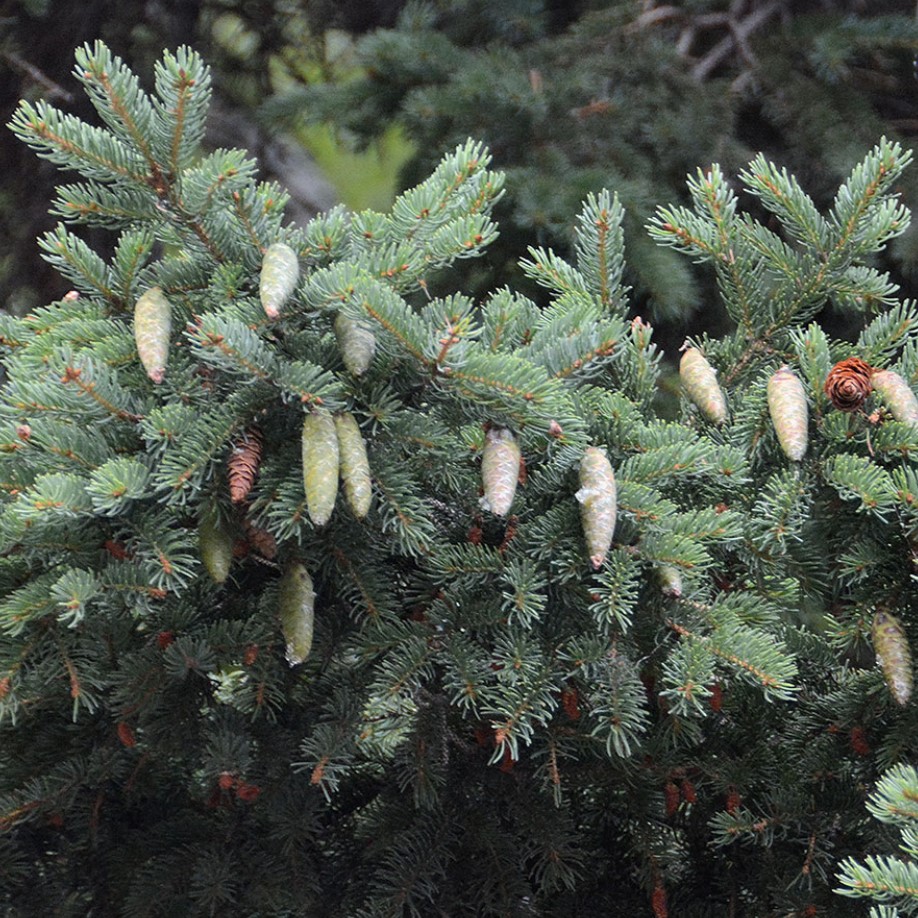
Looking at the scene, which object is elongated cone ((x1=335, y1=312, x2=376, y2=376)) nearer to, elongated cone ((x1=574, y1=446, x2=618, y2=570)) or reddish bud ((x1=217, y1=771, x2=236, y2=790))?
elongated cone ((x1=574, y1=446, x2=618, y2=570))

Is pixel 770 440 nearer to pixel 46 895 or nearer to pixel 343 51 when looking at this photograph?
pixel 46 895

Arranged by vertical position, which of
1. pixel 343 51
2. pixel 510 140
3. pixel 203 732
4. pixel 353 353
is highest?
pixel 343 51

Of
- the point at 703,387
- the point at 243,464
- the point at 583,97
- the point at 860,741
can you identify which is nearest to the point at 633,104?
the point at 583,97

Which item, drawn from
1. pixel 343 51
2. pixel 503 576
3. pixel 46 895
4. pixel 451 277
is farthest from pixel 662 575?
pixel 343 51

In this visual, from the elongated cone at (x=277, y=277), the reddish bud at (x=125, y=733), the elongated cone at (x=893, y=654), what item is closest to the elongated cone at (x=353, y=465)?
the elongated cone at (x=277, y=277)

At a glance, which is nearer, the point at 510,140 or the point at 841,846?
the point at 841,846

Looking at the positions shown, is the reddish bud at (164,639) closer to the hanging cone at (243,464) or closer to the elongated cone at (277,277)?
the hanging cone at (243,464)

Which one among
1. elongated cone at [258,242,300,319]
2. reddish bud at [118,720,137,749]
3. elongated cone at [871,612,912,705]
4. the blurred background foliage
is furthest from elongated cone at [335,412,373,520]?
the blurred background foliage

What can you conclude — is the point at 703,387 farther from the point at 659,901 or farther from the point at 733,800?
the point at 659,901

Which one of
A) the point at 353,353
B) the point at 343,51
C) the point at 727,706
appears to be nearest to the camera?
the point at 353,353
